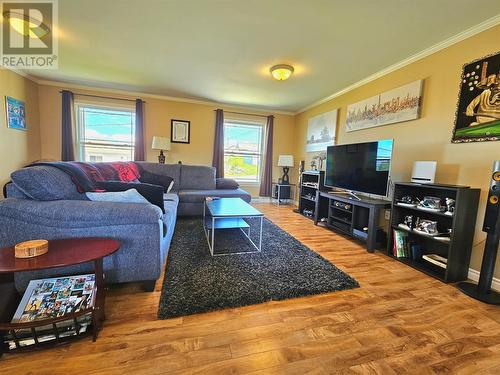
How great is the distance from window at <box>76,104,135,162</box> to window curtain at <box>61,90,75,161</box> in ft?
0.54

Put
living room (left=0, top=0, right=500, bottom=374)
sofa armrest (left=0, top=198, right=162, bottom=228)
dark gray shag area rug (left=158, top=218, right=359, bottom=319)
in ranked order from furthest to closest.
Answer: dark gray shag area rug (left=158, top=218, right=359, bottom=319)
sofa armrest (left=0, top=198, right=162, bottom=228)
living room (left=0, top=0, right=500, bottom=374)

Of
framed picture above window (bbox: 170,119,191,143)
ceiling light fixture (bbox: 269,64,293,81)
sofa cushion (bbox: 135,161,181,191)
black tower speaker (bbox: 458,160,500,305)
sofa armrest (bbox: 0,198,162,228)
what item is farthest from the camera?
framed picture above window (bbox: 170,119,191,143)

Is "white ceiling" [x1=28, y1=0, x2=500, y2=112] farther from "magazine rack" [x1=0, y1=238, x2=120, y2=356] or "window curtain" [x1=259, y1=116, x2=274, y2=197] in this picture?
"magazine rack" [x1=0, y1=238, x2=120, y2=356]

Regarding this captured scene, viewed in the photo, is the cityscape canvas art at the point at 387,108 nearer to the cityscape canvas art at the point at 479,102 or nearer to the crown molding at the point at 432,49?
the crown molding at the point at 432,49

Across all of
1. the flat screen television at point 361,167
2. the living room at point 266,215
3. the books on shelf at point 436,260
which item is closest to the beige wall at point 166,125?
the living room at point 266,215

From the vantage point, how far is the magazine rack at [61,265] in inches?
39.5

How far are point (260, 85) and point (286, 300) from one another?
334 centimetres

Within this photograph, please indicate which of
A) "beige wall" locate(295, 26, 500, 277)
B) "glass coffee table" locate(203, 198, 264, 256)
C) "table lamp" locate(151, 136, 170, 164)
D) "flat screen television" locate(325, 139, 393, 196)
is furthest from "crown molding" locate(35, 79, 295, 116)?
"glass coffee table" locate(203, 198, 264, 256)

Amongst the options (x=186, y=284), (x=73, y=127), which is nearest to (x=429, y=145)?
(x=186, y=284)

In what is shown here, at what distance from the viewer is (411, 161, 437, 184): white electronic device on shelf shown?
85.7 inches

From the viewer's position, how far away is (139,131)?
4512 mm

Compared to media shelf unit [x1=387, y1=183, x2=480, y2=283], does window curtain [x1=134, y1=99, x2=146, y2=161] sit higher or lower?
higher

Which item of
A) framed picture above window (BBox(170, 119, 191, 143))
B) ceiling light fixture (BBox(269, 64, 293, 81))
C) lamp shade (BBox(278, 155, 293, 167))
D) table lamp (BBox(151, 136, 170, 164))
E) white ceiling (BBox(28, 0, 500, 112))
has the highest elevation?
white ceiling (BBox(28, 0, 500, 112))

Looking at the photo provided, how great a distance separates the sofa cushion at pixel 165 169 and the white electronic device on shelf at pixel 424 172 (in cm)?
355
